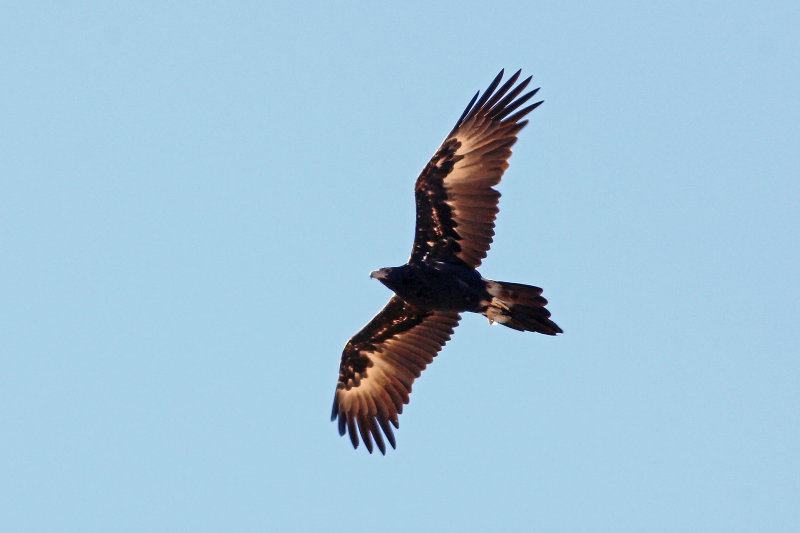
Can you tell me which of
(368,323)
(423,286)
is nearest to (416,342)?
(368,323)

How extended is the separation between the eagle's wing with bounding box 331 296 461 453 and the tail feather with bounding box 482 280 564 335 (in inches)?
78.4

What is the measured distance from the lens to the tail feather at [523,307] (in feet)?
50.5

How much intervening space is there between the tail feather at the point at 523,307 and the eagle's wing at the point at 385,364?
1.99 meters

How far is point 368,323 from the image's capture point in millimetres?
17938

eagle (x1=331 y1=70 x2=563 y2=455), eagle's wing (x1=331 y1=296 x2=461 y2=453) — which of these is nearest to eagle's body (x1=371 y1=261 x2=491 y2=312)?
eagle (x1=331 y1=70 x2=563 y2=455)

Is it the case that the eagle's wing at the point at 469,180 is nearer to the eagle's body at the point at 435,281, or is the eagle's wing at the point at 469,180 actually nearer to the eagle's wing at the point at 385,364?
the eagle's body at the point at 435,281

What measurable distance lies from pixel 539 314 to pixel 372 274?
89.5 inches

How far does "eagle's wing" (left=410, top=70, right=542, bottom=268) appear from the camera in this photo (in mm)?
16078

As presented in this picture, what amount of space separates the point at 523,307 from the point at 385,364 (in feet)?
10.8

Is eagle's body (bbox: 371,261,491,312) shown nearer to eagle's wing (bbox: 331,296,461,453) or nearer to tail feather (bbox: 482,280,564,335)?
tail feather (bbox: 482,280,564,335)

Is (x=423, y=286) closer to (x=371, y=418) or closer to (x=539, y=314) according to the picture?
(x=539, y=314)

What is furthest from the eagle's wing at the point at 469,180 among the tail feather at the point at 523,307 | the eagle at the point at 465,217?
the tail feather at the point at 523,307

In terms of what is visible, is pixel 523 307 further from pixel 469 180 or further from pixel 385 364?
pixel 385 364

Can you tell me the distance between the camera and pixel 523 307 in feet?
50.7
